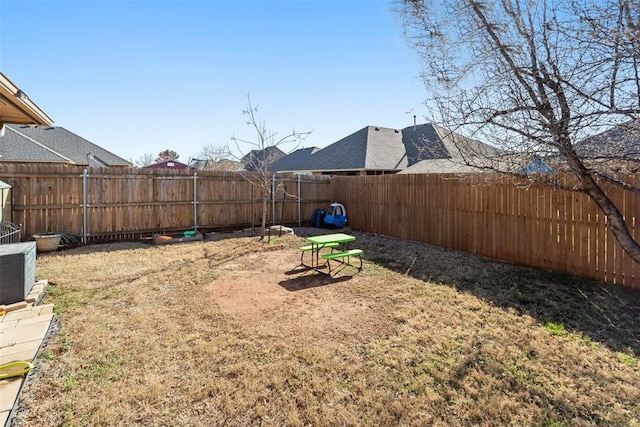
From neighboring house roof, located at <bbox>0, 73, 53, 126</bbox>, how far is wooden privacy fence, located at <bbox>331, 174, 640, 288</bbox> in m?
5.85

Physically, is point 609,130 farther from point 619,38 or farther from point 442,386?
point 442,386

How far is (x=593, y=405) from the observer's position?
227 centimetres

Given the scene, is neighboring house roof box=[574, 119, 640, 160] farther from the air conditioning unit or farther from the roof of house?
the roof of house

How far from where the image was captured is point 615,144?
8.64ft

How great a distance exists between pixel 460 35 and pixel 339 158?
1472cm

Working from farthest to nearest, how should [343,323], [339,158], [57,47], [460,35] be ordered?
[339,158] < [57,47] < [343,323] < [460,35]

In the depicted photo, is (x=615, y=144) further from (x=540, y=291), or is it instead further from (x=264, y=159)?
(x=264, y=159)

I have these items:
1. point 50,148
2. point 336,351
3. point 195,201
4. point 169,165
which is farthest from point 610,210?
point 169,165

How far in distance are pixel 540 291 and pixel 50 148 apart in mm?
19321

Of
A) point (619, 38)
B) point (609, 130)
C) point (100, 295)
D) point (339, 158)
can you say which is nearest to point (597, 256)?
point (609, 130)

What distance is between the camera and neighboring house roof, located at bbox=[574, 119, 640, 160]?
247 cm

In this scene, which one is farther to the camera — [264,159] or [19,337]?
[264,159]

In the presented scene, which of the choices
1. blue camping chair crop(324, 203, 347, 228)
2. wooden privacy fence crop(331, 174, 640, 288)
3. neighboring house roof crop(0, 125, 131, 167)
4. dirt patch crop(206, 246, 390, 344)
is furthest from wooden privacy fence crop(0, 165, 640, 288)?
dirt patch crop(206, 246, 390, 344)

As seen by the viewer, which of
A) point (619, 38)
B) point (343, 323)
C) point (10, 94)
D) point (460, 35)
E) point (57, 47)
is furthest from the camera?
point (57, 47)
